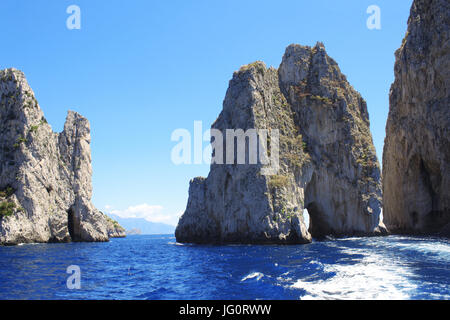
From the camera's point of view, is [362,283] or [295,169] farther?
[295,169]

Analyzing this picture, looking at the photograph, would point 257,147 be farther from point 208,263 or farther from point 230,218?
point 208,263

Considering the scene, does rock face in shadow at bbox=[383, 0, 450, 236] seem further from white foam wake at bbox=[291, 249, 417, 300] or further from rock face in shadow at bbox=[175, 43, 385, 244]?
white foam wake at bbox=[291, 249, 417, 300]

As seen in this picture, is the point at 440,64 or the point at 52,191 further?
the point at 52,191

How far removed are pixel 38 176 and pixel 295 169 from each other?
47.0 m

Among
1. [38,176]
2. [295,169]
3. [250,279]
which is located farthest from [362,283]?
[38,176]

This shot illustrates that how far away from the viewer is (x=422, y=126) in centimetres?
6031

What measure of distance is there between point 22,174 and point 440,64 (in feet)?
239

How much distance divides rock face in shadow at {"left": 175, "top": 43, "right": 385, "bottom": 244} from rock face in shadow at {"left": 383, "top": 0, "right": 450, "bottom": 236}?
6059mm

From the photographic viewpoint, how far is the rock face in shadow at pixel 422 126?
56.0 meters

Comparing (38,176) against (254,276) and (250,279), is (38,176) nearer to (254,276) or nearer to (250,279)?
(254,276)

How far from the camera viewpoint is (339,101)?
2768 inches
